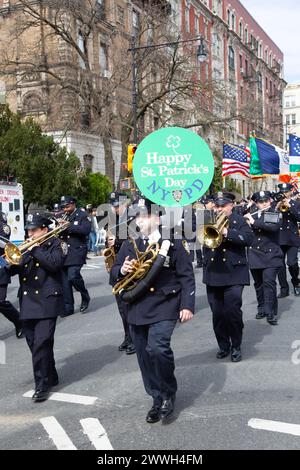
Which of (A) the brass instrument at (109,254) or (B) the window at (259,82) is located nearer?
(A) the brass instrument at (109,254)

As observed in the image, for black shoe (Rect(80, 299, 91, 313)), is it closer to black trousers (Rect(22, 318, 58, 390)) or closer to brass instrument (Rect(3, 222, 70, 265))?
black trousers (Rect(22, 318, 58, 390))

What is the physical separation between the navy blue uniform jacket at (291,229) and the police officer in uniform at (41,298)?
5.73 meters

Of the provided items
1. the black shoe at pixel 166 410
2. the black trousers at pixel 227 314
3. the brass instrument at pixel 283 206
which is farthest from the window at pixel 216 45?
the black shoe at pixel 166 410

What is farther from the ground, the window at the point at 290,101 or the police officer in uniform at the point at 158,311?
the window at the point at 290,101

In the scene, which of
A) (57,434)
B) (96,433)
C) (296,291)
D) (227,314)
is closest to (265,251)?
(227,314)

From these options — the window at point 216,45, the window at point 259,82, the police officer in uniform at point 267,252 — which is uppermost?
the window at point 216,45

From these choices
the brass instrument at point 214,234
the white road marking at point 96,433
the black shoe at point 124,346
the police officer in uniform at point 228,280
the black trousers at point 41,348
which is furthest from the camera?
the black shoe at point 124,346

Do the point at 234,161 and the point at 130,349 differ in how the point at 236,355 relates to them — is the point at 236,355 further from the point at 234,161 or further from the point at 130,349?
the point at 234,161

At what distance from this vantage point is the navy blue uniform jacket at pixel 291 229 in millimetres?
10352

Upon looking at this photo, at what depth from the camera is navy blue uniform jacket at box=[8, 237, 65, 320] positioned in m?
5.49

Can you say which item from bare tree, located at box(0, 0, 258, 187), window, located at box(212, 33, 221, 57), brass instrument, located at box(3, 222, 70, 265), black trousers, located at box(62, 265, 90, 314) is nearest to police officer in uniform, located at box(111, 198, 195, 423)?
brass instrument, located at box(3, 222, 70, 265)

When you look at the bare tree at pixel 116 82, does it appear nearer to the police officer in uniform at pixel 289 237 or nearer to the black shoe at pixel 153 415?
the police officer in uniform at pixel 289 237

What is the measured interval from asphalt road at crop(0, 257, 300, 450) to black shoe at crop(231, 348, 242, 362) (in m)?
0.08
